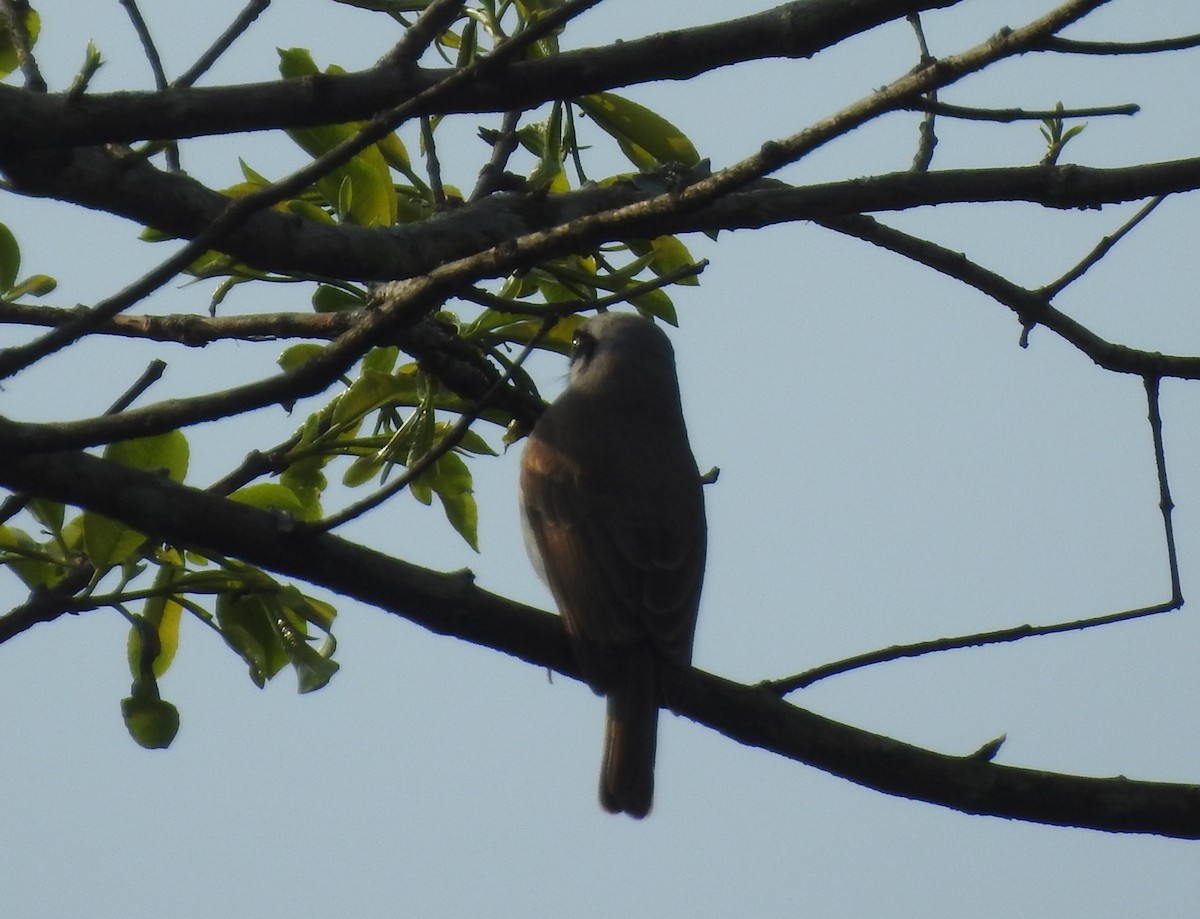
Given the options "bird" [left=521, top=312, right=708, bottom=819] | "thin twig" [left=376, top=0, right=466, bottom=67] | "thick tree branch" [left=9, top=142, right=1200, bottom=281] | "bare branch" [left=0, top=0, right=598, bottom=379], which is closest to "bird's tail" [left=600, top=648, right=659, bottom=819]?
"bird" [left=521, top=312, right=708, bottom=819]

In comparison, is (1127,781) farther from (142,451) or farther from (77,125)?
(77,125)

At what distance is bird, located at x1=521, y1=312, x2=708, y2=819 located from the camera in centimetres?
489

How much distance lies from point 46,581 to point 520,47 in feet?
6.31

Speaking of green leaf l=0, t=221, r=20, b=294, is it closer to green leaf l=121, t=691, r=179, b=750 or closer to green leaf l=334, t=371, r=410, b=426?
green leaf l=334, t=371, r=410, b=426

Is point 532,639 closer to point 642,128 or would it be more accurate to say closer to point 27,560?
point 27,560

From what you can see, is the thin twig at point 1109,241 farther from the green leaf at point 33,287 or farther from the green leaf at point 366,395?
the green leaf at point 33,287

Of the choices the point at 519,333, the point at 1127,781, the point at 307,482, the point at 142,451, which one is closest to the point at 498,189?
the point at 519,333

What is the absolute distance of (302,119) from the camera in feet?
9.70

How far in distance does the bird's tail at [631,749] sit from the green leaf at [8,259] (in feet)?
7.23

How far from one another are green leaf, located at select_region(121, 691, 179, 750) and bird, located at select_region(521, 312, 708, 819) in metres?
1.25

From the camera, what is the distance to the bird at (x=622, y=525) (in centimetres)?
489

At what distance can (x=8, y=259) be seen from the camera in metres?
4.05

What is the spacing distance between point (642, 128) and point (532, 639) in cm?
150

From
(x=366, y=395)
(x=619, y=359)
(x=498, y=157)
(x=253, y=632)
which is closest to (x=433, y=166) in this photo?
(x=498, y=157)
